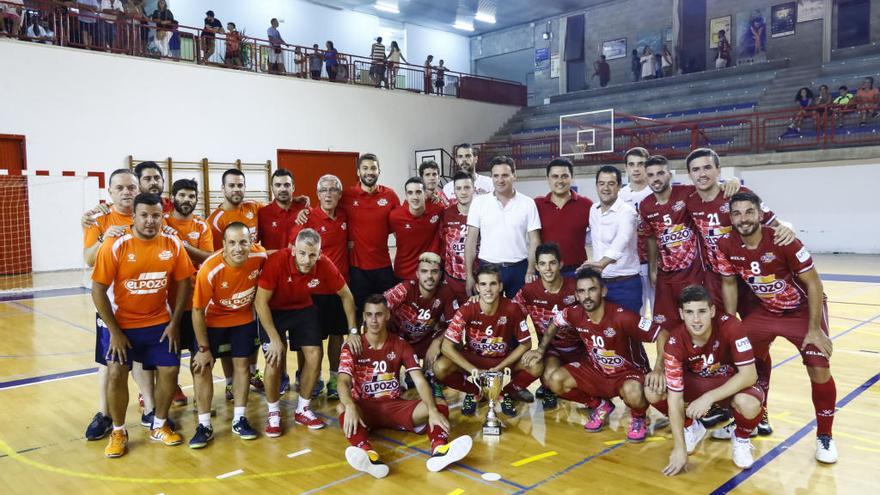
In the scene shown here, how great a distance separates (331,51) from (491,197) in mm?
15618

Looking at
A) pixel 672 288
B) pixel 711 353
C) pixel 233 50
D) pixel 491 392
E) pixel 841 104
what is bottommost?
pixel 491 392

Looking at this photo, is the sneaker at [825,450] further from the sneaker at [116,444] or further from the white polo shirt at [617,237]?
the sneaker at [116,444]

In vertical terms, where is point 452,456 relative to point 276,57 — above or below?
below

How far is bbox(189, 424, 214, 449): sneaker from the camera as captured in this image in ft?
14.8

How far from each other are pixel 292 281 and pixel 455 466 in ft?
6.34

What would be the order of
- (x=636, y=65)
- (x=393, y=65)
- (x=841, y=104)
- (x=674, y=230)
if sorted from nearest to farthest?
1. (x=674, y=230)
2. (x=841, y=104)
3. (x=393, y=65)
4. (x=636, y=65)

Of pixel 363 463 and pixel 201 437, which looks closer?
pixel 363 463

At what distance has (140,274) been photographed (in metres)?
4.48

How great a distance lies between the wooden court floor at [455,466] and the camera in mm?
3791

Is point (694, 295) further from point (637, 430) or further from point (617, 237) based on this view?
point (617, 237)

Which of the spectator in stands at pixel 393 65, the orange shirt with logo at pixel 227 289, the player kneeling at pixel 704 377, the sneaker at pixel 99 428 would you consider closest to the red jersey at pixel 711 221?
the player kneeling at pixel 704 377

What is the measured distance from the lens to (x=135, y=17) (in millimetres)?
15492

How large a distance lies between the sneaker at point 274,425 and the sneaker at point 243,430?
11 centimetres

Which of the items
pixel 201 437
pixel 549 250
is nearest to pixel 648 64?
pixel 549 250
